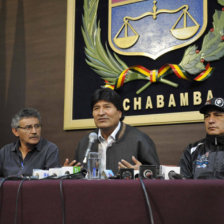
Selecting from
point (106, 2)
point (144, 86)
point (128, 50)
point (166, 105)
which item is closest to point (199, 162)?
point (166, 105)

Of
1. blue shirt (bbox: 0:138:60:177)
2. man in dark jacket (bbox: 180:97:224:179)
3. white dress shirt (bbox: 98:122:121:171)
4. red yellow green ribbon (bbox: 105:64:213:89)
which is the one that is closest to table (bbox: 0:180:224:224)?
man in dark jacket (bbox: 180:97:224:179)

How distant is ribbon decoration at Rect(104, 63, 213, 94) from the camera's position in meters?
3.12

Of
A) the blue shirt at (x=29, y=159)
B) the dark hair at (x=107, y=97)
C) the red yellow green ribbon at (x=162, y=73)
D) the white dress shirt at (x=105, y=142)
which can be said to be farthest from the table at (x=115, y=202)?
the red yellow green ribbon at (x=162, y=73)

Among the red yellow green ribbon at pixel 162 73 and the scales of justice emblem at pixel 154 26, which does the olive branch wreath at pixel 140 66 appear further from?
the scales of justice emblem at pixel 154 26

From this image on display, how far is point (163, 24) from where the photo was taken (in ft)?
11.1

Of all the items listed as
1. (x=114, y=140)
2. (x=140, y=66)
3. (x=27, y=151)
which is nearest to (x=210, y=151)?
(x=114, y=140)

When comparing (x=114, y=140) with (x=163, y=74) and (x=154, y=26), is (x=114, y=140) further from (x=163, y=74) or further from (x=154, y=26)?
(x=154, y=26)

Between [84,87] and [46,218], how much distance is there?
249 centimetres

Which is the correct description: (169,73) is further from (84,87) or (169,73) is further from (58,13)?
(58,13)

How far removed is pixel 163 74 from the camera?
3289mm

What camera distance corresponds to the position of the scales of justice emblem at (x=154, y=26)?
3.23 meters

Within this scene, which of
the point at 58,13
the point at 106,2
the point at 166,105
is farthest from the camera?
the point at 58,13

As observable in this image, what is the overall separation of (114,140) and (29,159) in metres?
0.72

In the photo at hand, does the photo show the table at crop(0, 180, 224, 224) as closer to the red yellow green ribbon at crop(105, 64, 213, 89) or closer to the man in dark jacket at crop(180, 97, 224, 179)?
the man in dark jacket at crop(180, 97, 224, 179)
